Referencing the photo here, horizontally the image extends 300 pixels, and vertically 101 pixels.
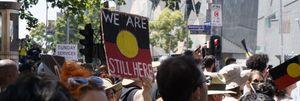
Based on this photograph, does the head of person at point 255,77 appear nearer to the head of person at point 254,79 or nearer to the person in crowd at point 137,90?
the head of person at point 254,79

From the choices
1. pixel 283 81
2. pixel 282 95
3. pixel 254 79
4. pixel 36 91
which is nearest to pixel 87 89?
pixel 36 91

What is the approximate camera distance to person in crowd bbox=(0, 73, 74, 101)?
226 centimetres

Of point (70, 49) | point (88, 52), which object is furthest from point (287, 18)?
point (88, 52)

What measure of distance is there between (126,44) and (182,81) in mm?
2692

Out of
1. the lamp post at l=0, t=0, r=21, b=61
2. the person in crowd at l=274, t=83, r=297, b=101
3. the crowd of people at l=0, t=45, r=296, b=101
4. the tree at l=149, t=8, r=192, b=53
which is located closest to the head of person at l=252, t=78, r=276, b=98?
the crowd of people at l=0, t=45, r=296, b=101

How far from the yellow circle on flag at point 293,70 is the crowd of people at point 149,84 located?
0.18 meters

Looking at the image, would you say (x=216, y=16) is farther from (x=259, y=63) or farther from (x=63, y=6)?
(x=259, y=63)

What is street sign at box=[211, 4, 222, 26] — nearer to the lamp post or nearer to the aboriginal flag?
the lamp post

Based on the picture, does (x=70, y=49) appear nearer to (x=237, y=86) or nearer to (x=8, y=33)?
(x=8, y=33)

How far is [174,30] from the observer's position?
300 feet

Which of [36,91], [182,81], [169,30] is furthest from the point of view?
[169,30]

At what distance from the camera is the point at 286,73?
22.4 feet

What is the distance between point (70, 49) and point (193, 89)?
2229 cm

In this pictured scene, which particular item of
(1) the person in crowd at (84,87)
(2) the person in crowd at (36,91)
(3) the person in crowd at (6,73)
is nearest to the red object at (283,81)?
(3) the person in crowd at (6,73)
